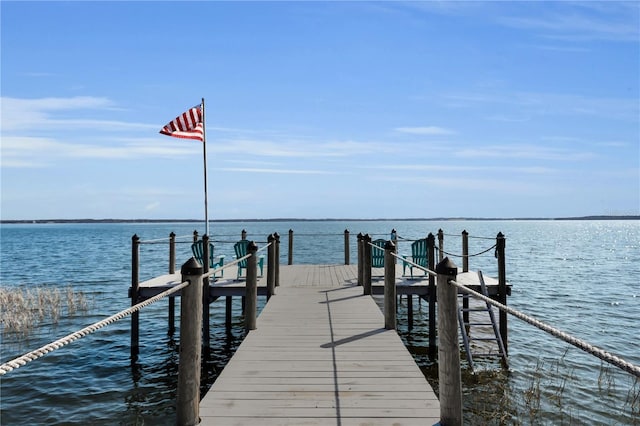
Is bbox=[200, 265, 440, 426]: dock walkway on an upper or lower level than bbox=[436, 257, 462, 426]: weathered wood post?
lower

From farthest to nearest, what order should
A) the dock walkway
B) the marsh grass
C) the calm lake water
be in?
1. the marsh grass
2. the calm lake water
3. the dock walkway

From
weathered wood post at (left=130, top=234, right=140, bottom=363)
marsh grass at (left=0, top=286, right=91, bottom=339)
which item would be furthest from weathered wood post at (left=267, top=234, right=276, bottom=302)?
marsh grass at (left=0, top=286, right=91, bottom=339)

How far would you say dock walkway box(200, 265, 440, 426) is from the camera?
4.38 metres

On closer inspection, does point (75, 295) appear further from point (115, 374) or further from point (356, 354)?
point (356, 354)

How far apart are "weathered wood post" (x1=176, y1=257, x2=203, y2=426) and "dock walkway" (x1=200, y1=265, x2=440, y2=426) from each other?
200 mm

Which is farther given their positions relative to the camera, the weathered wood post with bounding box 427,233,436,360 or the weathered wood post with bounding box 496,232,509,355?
the weathered wood post with bounding box 496,232,509,355

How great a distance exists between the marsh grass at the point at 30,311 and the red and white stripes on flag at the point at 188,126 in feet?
24.6

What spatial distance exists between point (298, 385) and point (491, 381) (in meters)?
6.80

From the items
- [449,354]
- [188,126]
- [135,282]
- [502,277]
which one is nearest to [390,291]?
[449,354]

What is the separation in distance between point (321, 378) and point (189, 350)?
66.3 inches

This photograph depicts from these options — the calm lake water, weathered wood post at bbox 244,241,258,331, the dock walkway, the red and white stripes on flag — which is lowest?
the calm lake water

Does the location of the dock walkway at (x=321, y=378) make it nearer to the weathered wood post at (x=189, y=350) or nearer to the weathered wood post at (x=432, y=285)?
the weathered wood post at (x=189, y=350)

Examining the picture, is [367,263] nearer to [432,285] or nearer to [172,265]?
[432,285]

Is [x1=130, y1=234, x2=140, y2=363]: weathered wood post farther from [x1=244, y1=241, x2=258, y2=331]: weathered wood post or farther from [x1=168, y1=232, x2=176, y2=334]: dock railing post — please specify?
[x1=244, y1=241, x2=258, y2=331]: weathered wood post
